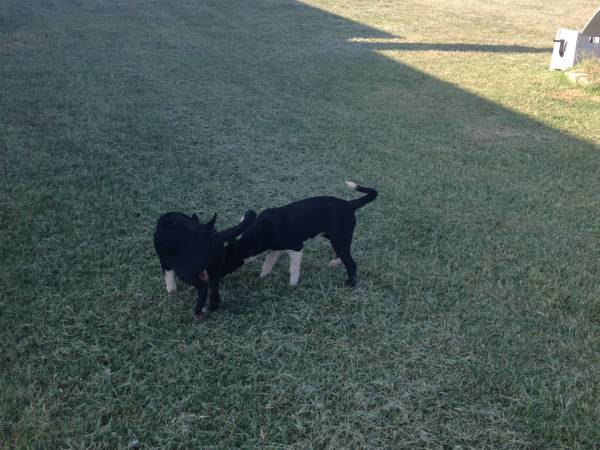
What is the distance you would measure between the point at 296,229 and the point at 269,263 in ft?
1.45

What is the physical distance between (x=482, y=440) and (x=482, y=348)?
2.08ft

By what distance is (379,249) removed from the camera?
399cm

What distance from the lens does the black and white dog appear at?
3230 mm

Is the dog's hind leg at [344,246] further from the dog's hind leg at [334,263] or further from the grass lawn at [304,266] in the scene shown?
the dog's hind leg at [334,263]

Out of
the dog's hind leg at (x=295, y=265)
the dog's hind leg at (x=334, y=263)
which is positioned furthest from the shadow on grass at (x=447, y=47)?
the dog's hind leg at (x=295, y=265)

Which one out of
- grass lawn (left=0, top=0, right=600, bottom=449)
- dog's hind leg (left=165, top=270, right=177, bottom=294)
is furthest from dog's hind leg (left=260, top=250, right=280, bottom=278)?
dog's hind leg (left=165, top=270, right=177, bottom=294)

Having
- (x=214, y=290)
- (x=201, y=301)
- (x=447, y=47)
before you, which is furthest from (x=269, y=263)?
(x=447, y=47)

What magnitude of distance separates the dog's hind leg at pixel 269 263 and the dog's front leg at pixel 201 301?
0.58 m

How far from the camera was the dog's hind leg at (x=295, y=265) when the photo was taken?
3.38 m

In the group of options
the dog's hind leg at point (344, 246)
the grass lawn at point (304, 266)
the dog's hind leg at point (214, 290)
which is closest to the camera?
the grass lawn at point (304, 266)

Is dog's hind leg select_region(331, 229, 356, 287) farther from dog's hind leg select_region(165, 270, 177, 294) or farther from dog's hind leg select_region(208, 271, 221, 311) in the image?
dog's hind leg select_region(165, 270, 177, 294)

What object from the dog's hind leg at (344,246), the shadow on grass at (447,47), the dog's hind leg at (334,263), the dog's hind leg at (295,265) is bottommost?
the dog's hind leg at (334,263)

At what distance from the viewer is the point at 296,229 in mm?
3258

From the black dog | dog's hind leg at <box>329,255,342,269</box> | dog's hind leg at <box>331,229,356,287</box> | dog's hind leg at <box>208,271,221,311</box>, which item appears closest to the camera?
the black dog
